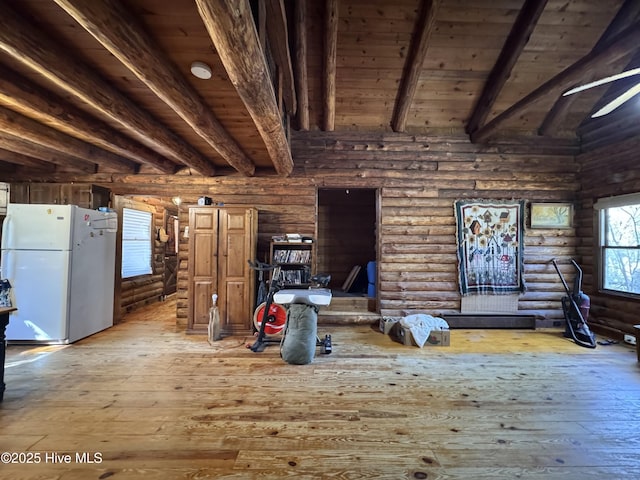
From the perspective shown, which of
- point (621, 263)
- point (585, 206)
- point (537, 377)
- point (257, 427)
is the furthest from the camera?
point (585, 206)

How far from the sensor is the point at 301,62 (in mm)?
3428

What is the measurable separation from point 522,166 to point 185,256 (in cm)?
607

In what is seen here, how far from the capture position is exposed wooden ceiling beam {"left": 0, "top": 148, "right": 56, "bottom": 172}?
4.08m

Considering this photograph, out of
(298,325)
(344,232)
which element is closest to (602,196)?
(344,232)

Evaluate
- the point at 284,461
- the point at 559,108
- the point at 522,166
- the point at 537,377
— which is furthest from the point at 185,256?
the point at 559,108

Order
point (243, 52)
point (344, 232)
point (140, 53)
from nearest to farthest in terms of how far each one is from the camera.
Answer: point (243, 52) → point (140, 53) → point (344, 232)

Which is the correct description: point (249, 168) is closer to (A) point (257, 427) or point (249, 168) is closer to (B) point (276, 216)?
(B) point (276, 216)

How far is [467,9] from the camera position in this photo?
3340 millimetres

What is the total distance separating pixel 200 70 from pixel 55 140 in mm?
2625

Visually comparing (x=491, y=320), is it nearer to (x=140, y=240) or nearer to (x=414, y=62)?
(x=414, y=62)

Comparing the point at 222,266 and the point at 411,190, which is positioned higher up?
→ the point at 411,190

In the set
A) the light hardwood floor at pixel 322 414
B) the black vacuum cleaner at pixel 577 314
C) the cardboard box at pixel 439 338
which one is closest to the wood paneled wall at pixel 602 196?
the black vacuum cleaner at pixel 577 314

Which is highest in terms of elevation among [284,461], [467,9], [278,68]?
[467,9]

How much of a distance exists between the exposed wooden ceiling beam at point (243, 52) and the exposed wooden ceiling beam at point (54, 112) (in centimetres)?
202
